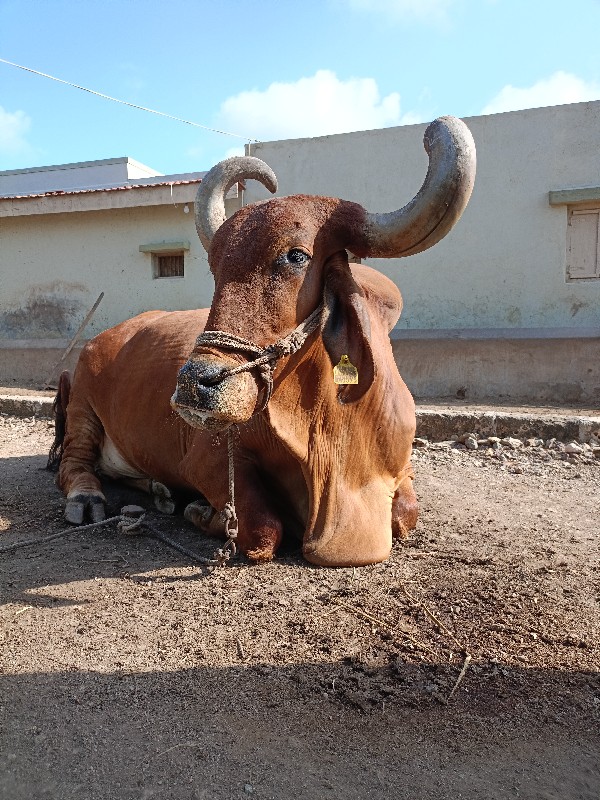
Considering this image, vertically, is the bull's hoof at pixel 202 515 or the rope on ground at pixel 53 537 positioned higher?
the bull's hoof at pixel 202 515

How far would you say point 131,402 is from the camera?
450cm

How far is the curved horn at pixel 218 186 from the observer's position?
3.65 metres

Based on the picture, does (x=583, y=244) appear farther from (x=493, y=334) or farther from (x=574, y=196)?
(x=493, y=334)

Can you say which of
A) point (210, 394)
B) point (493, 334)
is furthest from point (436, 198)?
point (493, 334)

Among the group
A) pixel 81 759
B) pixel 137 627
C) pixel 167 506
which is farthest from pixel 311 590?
pixel 167 506

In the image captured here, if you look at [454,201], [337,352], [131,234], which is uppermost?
[131,234]

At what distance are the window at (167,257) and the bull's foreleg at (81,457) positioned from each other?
711 centimetres

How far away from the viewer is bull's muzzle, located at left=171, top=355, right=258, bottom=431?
2564mm

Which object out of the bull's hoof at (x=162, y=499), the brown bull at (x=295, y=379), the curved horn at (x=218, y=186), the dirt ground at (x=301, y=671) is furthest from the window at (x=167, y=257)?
the dirt ground at (x=301, y=671)

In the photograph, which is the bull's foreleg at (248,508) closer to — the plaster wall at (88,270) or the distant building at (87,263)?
the distant building at (87,263)

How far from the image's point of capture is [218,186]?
12.2 ft

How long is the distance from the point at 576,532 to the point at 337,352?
1888mm

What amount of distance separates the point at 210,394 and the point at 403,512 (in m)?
1.61

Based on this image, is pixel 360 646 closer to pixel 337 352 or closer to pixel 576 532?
pixel 337 352
